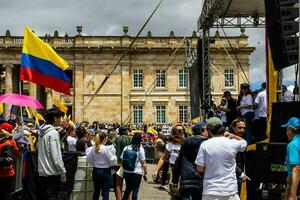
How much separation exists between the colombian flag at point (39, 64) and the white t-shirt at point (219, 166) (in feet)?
18.8

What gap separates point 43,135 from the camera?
364 inches

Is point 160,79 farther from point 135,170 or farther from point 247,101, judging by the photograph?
point 135,170

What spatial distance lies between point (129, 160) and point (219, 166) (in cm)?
457

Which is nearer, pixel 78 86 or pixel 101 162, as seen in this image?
pixel 101 162

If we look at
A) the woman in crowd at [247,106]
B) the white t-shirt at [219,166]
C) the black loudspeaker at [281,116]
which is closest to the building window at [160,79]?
the woman in crowd at [247,106]

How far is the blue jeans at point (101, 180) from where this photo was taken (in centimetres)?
1149

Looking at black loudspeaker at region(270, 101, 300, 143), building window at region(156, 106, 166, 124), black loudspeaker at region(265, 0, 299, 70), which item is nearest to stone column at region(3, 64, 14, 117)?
building window at region(156, 106, 166, 124)

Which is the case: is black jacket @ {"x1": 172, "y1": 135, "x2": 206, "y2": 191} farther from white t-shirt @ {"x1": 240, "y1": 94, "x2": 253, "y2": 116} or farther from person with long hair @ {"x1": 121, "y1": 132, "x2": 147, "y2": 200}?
white t-shirt @ {"x1": 240, "y1": 94, "x2": 253, "y2": 116}

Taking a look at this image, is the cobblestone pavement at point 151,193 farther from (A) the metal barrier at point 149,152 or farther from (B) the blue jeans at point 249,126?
(A) the metal barrier at point 149,152

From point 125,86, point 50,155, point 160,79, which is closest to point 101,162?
point 50,155

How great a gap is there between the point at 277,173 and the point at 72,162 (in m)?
4.14

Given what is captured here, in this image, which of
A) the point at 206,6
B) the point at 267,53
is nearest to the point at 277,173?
the point at 267,53

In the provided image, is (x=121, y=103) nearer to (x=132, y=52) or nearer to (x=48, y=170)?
(x=132, y=52)

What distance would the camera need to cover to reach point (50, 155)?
30.2 ft
